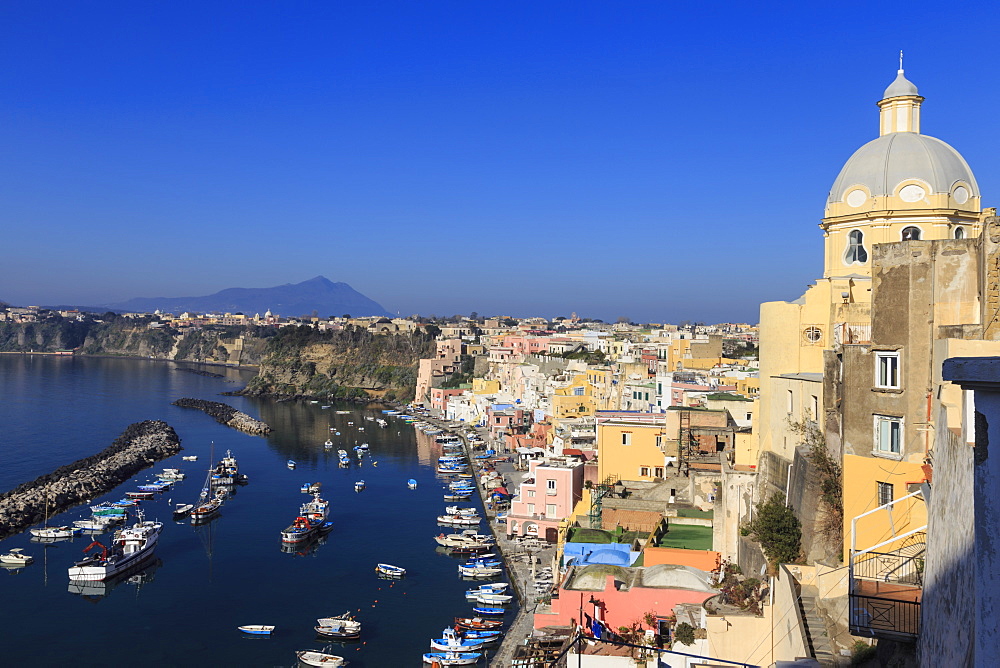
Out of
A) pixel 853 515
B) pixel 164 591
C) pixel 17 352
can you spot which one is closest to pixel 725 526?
pixel 853 515

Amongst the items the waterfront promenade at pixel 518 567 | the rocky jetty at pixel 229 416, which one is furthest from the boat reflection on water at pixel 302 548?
the rocky jetty at pixel 229 416

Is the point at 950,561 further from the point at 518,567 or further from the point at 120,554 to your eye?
the point at 120,554

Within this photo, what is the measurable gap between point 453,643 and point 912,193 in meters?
7.51

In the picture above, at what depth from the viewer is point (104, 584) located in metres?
13.8

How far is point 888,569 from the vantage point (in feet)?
13.6

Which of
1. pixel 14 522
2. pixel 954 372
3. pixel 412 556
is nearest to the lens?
pixel 954 372

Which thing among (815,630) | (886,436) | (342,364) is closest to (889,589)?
(815,630)

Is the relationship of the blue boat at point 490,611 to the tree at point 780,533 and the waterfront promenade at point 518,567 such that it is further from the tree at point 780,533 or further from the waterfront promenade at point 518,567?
the tree at point 780,533

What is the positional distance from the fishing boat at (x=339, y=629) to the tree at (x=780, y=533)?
6.99 m

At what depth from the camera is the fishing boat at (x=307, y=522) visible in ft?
52.7

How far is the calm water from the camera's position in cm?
1135

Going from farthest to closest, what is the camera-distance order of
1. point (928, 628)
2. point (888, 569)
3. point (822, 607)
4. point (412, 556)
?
point (412, 556), point (822, 607), point (888, 569), point (928, 628)

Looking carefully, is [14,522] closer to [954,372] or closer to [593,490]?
[593,490]

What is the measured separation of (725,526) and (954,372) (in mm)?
7019
